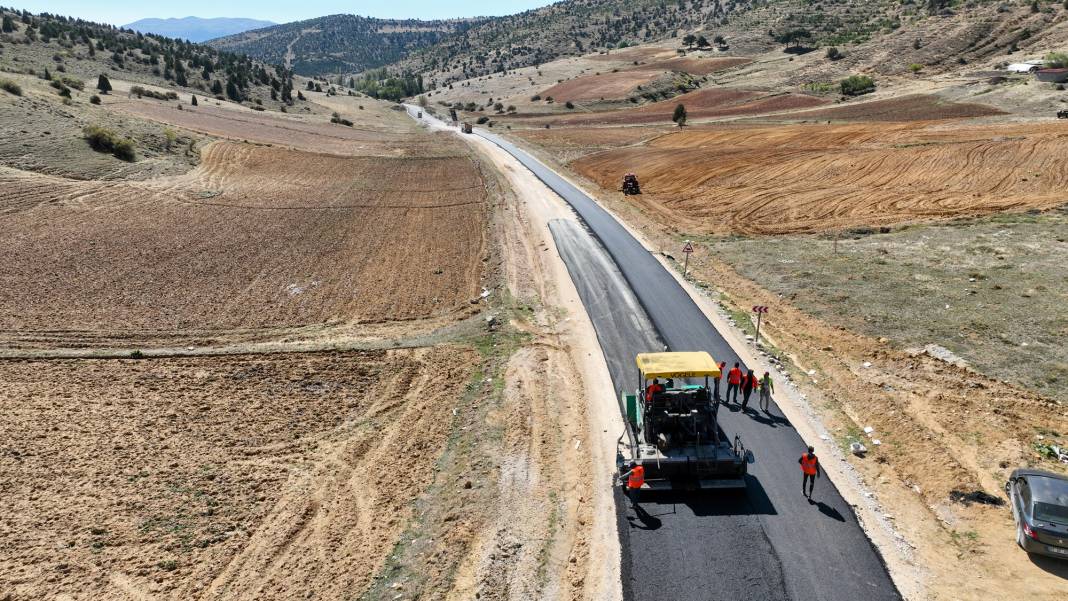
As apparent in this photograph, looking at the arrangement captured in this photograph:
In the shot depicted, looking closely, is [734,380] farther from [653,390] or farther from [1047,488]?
[1047,488]

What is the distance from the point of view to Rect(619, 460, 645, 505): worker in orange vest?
13.1m

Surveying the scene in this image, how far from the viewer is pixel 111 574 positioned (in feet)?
39.5

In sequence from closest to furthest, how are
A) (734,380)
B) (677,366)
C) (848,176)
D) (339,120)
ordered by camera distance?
(677,366) < (734,380) < (848,176) < (339,120)

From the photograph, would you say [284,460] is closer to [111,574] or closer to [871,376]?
[111,574]

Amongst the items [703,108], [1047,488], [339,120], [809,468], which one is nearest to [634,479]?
[809,468]

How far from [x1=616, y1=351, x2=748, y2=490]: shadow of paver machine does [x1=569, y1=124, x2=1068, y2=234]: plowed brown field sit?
79.9 feet

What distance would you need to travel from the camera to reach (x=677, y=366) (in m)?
14.6

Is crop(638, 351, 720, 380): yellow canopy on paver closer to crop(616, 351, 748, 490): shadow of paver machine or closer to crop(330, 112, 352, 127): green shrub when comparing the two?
crop(616, 351, 748, 490): shadow of paver machine

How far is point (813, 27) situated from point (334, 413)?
151268 millimetres

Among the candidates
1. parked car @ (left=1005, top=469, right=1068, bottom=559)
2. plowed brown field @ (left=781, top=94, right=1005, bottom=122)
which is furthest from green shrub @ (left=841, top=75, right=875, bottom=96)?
parked car @ (left=1005, top=469, right=1068, bottom=559)

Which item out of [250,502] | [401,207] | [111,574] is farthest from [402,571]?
[401,207]

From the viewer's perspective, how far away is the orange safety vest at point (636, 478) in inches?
513

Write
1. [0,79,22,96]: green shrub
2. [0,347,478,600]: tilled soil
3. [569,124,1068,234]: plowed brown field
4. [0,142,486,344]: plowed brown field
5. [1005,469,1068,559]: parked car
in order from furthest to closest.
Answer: [0,79,22,96]: green shrub
[569,124,1068,234]: plowed brown field
[0,142,486,344]: plowed brown field
[0,347,478,600]: tilled soil
[1005,469,1068,559]: parked car

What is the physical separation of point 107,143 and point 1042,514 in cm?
6178
